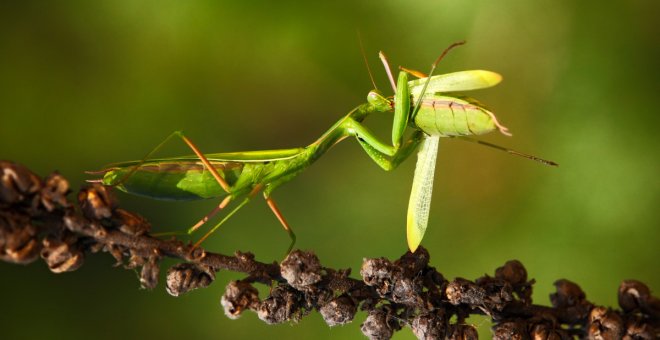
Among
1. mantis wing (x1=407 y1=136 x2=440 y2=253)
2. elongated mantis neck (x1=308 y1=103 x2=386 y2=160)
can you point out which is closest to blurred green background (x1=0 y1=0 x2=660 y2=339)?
elongated mantis neck (x1=308 y1=103 x2=386 y2=160)

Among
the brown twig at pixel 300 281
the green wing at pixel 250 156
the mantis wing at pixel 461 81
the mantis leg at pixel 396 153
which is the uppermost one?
the mantis wing at pixel 461 81

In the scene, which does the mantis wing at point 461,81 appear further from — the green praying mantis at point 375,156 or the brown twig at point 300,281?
the brown twig at point 300,281

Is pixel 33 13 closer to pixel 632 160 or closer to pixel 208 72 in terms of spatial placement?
pixel 208 72

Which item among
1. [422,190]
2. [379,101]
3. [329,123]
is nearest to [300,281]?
[422,190]

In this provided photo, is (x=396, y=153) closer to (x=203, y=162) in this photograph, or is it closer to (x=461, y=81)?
(x=461, y=81)

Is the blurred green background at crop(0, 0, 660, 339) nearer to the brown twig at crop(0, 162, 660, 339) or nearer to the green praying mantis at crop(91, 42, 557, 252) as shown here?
the green praying mantis at crop(91, 42, 557, 252)

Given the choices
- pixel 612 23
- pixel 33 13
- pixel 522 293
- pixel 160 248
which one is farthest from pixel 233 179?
pixel 612 23

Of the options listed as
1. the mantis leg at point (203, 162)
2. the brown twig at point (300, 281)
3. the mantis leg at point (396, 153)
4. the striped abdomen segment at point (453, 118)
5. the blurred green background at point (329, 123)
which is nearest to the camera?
the brown twig at point (300, 281)

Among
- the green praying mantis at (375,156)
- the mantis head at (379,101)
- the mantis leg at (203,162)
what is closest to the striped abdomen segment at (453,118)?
the green praying mantis at (375,156)
